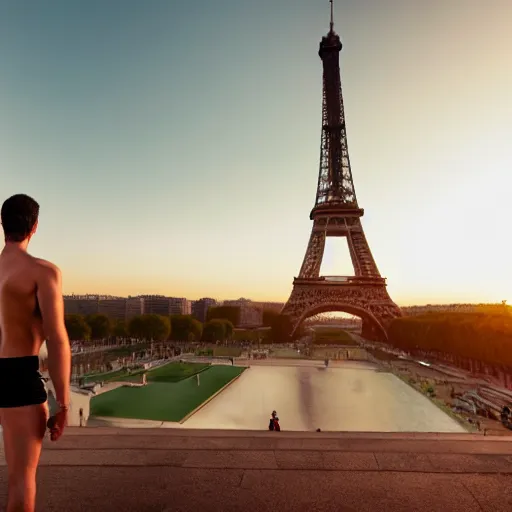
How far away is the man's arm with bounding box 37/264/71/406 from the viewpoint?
2.78m

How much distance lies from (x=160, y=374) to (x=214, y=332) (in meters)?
28.1

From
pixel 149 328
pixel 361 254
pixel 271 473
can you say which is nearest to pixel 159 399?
pixel 271 473

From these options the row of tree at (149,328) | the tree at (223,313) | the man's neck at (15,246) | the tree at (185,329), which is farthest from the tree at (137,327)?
the man's neck at (15,246)

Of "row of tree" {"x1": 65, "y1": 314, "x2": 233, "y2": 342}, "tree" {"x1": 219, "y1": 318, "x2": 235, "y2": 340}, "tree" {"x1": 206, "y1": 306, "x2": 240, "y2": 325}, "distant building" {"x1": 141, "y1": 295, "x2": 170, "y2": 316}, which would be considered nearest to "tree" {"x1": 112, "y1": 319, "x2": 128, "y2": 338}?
"row of tree" {"x1": 65, "y1": 314, "x2": 233, "y2": 342}

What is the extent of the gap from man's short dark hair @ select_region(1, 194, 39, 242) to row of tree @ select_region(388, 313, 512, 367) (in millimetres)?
36002

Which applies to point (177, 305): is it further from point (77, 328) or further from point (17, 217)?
point (17, 217)

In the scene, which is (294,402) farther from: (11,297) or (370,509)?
(11,297)

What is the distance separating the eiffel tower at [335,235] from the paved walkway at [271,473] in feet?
194

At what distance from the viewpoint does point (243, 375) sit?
34969mm

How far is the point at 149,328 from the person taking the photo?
58719mm

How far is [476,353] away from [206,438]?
1470 inches

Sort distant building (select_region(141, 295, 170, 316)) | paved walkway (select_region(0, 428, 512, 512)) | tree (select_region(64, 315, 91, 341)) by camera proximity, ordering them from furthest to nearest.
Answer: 1. distant building (select_region(141, 295, 170, 316))
2. tree (select_region(64, 315, 91, 341))
3. paved walkway (select_region(0, 428, 512, 512))

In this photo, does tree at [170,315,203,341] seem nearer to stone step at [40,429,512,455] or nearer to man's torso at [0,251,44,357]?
stone step at [40,429,512,455]

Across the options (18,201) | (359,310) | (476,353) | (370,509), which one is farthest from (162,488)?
(359,310)
